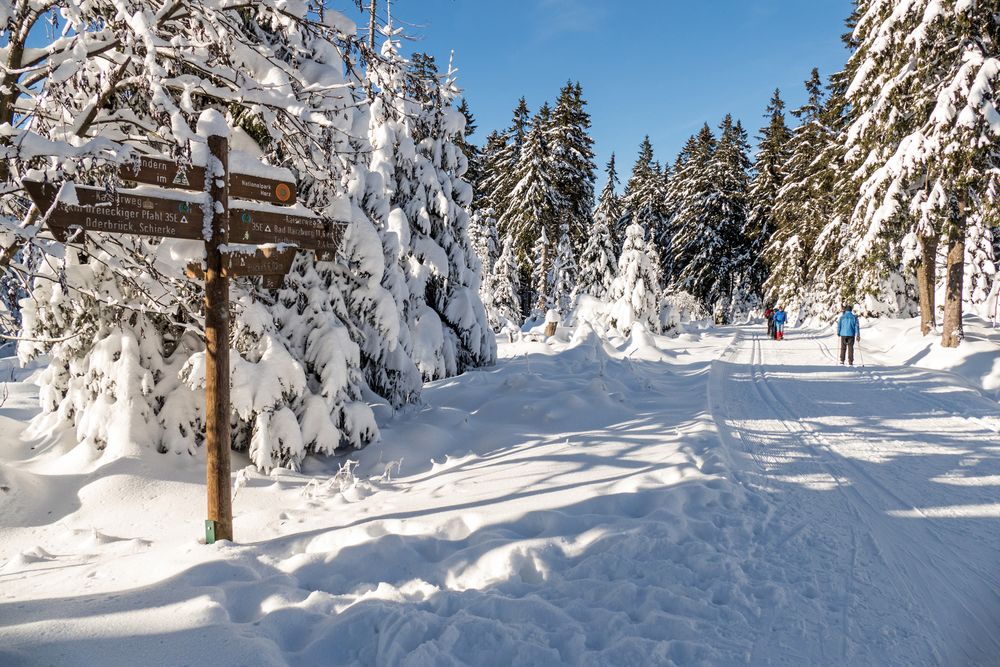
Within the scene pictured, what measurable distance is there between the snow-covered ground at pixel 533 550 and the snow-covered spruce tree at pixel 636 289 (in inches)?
662

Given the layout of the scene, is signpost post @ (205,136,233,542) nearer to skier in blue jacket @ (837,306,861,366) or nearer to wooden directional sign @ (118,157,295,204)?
wooden directional sign @ (118,157,295,204)

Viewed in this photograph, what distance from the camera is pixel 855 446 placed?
7348 mm

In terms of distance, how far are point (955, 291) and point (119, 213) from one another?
731 inches

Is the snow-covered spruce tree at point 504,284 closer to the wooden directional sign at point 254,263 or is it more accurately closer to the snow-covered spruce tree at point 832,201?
the snow-covered spruce tree at point 832,201

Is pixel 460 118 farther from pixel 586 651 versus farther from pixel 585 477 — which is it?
pixel 586 651

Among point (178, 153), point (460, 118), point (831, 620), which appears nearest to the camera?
point (831, 620)

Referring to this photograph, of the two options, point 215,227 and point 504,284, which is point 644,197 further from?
point 215,227

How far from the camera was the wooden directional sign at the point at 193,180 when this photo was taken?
13.6 ft

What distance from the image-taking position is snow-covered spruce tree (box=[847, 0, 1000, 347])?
12914mm

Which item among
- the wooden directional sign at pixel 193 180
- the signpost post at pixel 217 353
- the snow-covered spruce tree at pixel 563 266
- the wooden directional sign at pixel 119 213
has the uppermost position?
the snow-covered spruce tree at pixel 563 266

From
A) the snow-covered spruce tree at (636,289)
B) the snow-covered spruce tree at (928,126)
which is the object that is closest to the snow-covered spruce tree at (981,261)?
the snow-covered spruce tree at (928,126)

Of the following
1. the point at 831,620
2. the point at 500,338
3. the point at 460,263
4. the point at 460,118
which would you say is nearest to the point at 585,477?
the point at 831,620

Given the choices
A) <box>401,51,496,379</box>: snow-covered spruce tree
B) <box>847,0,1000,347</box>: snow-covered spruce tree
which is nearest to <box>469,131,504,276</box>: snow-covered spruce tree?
<box>401,51,496,379</box>: snow-covered spruce tree

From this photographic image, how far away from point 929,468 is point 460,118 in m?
12.2
